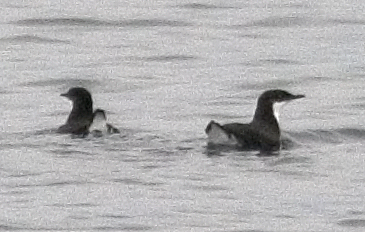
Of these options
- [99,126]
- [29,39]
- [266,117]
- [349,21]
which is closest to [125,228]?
[99,126]

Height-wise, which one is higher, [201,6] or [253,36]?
[201,6]

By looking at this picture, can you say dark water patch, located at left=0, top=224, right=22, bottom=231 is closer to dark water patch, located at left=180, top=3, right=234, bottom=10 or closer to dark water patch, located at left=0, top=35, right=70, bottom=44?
dark water patch, located at left=0, top=35, right=70, bottom=44

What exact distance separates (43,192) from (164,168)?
5.30ft

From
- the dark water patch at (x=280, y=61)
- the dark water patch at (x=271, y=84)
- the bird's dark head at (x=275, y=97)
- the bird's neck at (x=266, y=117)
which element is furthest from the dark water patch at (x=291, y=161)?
the dark water patch at (x=280, y=61)

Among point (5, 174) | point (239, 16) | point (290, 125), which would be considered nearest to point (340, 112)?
point (290, 125)

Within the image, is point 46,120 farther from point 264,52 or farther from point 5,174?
point 264,52

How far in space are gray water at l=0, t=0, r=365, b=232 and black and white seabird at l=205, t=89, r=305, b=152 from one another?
0.22 m

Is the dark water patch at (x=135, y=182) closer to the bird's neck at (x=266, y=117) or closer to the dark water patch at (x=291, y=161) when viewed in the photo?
the dark water patch at (x=291, y=161)

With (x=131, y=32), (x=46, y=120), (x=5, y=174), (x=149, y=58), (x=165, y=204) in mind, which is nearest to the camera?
(x=165, y=204)

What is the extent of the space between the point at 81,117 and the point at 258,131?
2.15 m

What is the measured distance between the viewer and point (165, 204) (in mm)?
16266

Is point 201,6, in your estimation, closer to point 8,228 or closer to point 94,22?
point 94,22

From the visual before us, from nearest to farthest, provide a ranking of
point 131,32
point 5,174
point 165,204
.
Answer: point 165,204 → point 5,174 → point 131,32

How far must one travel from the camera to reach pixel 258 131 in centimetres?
1959
